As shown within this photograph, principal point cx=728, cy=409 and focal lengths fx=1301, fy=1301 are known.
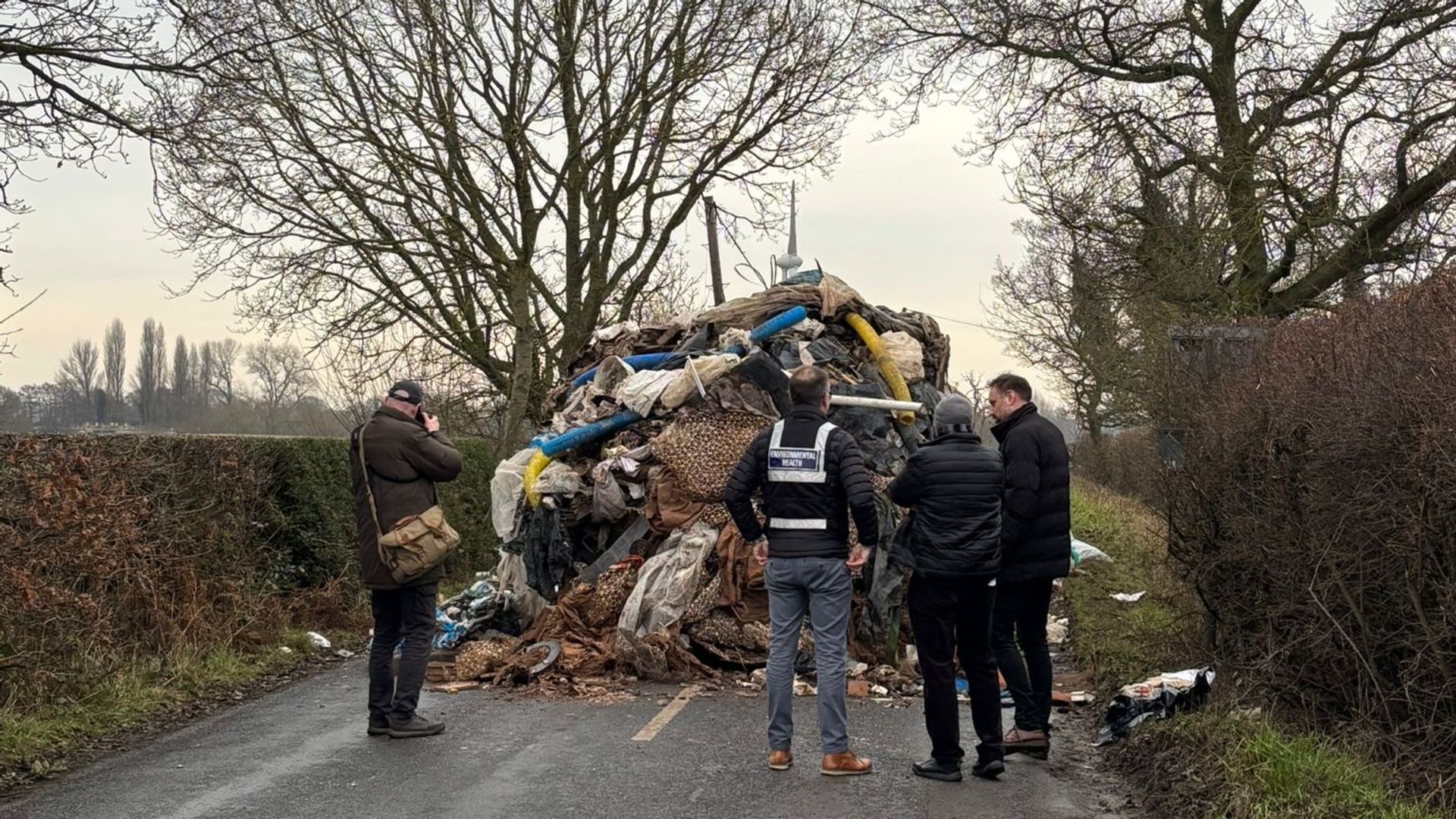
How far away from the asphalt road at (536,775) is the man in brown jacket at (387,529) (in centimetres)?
26

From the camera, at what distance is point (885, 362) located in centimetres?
1204

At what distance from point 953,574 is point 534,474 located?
541 centimetres

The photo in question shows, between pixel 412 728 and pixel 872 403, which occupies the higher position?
pixel 872 403

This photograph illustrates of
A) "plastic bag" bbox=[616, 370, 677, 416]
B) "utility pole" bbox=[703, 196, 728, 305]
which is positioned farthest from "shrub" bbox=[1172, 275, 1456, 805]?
"utility pole" bbox=[703, 196, 728, 305]

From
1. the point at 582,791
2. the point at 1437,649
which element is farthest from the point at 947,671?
the point at 1437,649

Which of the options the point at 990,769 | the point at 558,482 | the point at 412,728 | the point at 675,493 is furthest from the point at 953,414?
the point at 558,482

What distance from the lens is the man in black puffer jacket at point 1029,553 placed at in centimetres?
705

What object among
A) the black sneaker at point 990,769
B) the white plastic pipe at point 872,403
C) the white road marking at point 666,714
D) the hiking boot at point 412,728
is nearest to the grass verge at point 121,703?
the hiking boot at point 412,728

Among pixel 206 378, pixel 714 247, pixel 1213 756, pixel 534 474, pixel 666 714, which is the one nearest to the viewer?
pixel 1213 756

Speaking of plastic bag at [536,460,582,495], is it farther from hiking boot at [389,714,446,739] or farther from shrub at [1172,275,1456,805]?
shrub at [1172,275,1456,805]

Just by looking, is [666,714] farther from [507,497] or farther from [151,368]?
[151,368]

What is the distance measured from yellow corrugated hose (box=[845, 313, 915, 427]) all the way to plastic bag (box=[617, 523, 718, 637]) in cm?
220

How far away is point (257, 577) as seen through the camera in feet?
37.9

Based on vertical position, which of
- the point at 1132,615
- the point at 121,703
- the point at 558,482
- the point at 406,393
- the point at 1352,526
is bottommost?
the point at 121,703
